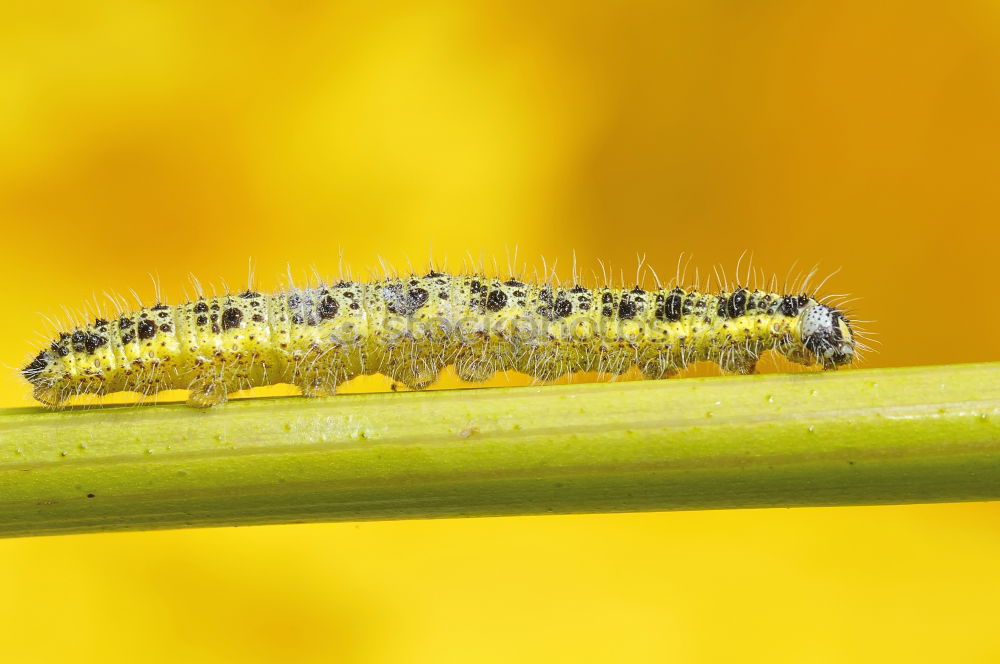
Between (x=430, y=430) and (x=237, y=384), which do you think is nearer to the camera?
(x=430, y=430)

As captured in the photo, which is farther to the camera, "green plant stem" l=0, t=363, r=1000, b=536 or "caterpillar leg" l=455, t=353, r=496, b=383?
"caterpillar leg" l=455, t=353, r=496, b=383

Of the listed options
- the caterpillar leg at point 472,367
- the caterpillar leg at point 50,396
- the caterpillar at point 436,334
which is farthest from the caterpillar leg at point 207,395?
the caterpillar leg at point 472,367

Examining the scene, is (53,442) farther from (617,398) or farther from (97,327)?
(617,398)

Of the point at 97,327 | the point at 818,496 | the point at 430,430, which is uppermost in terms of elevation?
the point at 97,327

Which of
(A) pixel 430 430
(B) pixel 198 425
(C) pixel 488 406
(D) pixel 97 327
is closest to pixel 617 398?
(C) pixel 488 406

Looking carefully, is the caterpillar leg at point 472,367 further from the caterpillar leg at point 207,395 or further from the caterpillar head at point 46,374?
the caterpillar head at point 46,374

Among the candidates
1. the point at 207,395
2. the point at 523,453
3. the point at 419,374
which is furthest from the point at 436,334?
the point at 523,453

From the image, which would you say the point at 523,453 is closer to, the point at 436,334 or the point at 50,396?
the point at 436,334

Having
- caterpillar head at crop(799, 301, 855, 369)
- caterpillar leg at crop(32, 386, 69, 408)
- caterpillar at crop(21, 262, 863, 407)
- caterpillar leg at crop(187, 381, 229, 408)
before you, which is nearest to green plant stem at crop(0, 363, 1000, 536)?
caterpillar leg at crop(187, 381, 229, 408)

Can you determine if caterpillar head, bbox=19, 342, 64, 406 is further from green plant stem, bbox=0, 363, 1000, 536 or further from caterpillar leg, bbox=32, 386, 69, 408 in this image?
green plant stem, bbox=0, 363, 1000, 536
